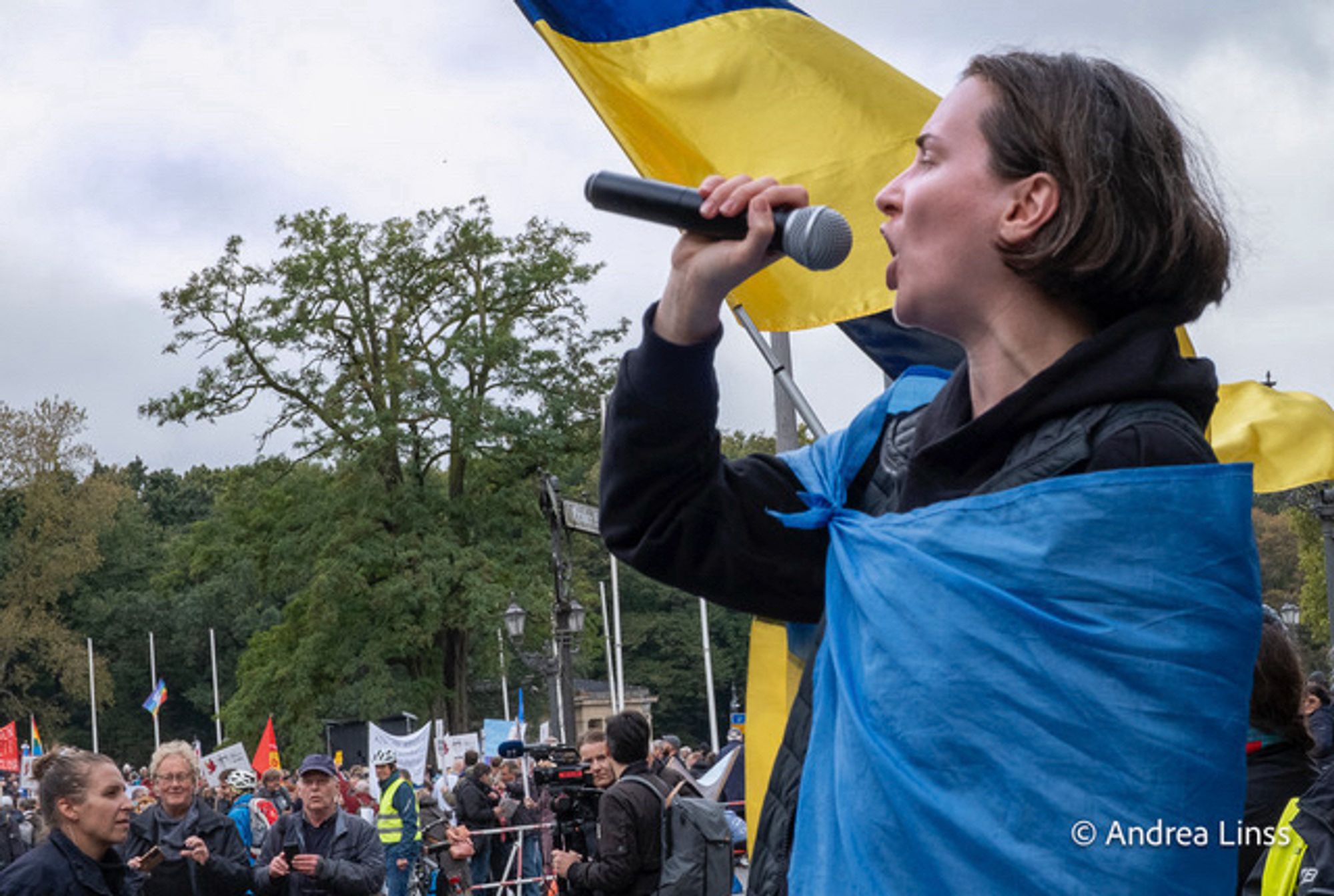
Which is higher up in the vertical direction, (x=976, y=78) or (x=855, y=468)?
(x=976, y=78)

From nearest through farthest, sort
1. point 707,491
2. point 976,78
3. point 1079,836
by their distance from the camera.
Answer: point 1079,836
point 976,78
point 707,491

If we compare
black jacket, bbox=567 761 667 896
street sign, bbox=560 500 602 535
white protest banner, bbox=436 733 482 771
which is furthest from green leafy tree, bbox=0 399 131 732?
black jacket, bbox=567 761 667 896

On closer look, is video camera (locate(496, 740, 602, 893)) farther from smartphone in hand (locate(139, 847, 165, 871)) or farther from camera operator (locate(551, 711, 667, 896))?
smartphone in hand (locate(139, 847, 165, 871))

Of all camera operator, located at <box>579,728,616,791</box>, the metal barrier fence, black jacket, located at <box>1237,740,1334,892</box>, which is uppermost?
black jacket, located at <box>1237,740,1334,892</box>

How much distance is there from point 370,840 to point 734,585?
8916mm

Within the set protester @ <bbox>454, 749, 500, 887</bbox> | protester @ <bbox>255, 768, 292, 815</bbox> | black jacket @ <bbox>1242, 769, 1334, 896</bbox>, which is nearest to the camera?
black jacket @ <bbox>1242, 769, 1334, 896</bbox>

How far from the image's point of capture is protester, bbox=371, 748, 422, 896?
18094mm

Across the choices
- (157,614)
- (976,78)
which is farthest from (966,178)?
(157,614)

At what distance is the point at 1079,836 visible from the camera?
1331 mm

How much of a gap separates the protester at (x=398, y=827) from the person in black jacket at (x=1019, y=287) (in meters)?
17.0

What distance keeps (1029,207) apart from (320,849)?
9.31m

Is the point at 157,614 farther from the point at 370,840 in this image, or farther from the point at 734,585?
the point at 734,585

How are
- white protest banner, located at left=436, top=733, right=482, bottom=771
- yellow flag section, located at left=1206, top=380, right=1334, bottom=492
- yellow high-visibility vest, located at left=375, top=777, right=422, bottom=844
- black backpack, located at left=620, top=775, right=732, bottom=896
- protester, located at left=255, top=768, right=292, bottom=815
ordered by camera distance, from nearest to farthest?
1. yellow flag section, located at left=1206, top=380, right=1334, bottom=492
2. black backpack, located at left=620, top=775, right=732, bottom=896
3. yellow high-visibility vest, located at left=375, top=777, right=422, bottom=844
4. protester, located at left=255, top=768, right=292, bottom=815
5. white protest banner, located at left=436, top=733, right=482, bottom=771

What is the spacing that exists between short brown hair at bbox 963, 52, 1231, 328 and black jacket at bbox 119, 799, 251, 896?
8.11 meters
